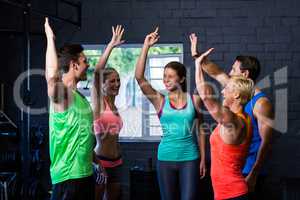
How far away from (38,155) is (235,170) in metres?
3.45

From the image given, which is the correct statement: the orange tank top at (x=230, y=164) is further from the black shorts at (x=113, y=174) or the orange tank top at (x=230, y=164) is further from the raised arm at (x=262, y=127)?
the black shorts at (x=113, y=174)

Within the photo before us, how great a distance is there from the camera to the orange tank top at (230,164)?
2.67 meters

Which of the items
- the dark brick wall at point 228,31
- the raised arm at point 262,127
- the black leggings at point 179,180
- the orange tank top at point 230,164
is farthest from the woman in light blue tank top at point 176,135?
the dark brick wall at point 228,31

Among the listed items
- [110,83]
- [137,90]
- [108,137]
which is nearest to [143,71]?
[110,83]

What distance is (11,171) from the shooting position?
Result: 514 cm

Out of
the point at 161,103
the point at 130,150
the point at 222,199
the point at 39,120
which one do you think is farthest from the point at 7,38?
the point at 222,199

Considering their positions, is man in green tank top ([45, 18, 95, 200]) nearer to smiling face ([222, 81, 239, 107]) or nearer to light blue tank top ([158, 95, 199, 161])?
smiling face ([222, 81, 239, 107])

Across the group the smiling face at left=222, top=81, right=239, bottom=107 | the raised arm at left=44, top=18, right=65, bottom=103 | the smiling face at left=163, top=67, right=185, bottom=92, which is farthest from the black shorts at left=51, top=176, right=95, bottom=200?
the smiling face at left=163, top=67, right=185, bottom=92

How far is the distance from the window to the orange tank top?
130 inches

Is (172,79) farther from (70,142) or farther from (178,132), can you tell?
(70,142)

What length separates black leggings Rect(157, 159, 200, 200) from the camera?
11.6 ft

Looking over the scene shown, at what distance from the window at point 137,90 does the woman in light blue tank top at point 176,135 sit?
234cm

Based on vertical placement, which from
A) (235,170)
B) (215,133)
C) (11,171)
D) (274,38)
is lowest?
(11,171)

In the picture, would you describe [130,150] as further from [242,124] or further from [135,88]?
[242,124]
